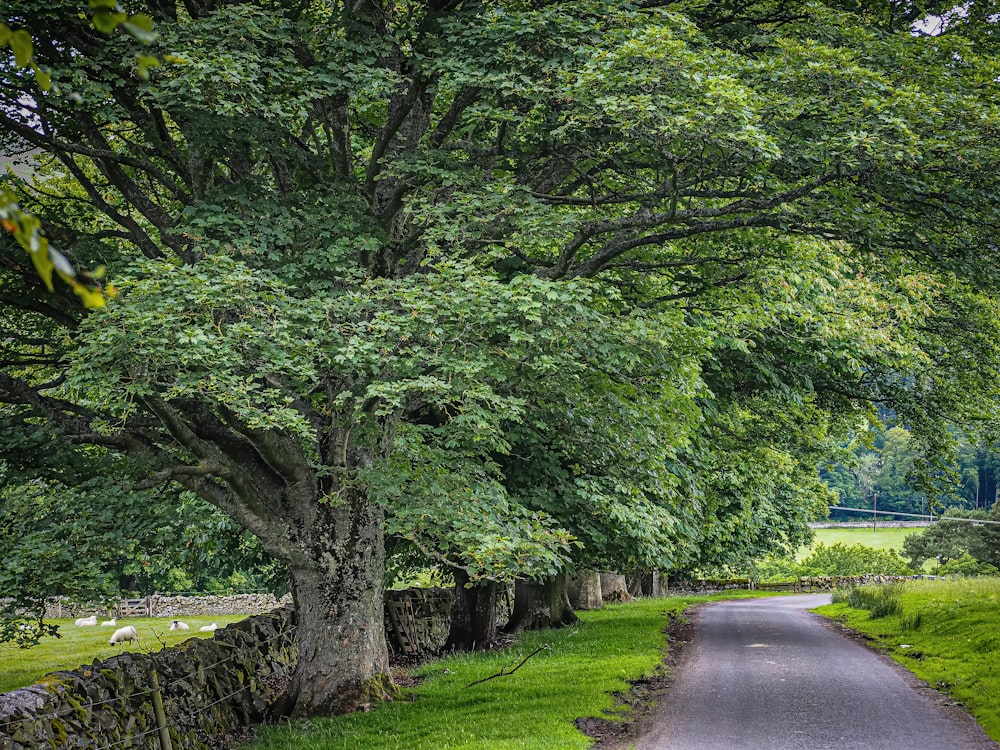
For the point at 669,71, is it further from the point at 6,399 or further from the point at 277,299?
the point at 6,399

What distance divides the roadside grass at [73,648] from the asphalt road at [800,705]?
39.2ft

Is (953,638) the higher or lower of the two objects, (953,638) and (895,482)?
the lower

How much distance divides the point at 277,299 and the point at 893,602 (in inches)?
939

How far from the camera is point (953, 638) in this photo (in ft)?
64.5

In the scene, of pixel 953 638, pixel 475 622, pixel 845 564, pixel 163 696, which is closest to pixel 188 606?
pixel 475 622

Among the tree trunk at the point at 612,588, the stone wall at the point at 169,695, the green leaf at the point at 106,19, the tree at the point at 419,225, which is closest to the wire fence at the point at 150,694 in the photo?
the stone wall at the point at 169,695

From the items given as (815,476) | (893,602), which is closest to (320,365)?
(893,602)

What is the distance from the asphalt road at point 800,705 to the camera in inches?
456

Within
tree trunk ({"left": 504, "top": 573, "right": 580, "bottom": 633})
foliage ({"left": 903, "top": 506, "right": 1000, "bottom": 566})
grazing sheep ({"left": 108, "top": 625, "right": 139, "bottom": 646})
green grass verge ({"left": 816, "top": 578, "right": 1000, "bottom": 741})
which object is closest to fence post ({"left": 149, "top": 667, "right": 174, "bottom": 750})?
green grass verge ({"left": 816, "top": 578, "right": 1000, "bottom": 741})

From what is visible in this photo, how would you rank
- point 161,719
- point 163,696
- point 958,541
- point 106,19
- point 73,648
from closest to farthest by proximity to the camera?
point 106,19 < point 161,719 < point 163,696 < point 73,648 < point 958,541

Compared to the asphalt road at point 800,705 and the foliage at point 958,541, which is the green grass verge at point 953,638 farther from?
the foliage at point 958,541

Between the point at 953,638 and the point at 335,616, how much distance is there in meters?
13.8

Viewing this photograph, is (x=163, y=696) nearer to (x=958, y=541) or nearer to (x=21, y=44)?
(x=21, y=44)

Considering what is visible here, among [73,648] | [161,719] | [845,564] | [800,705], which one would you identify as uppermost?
[161,719]
